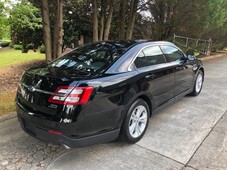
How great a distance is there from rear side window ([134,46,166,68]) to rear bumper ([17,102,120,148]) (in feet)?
3.68

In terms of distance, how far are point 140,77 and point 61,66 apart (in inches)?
46.0

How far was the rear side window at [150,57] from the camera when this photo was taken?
3.48m

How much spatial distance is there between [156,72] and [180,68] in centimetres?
100

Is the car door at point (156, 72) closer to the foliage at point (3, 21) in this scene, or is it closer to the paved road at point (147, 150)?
the paved road at point (147, 150)

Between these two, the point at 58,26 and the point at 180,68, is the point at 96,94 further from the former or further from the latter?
the point at 58,26

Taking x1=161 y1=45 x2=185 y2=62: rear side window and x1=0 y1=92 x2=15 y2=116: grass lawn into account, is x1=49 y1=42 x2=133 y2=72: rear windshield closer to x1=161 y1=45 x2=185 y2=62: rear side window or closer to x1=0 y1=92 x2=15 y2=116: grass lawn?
x1=161 y1=45 x2=185 y2=62: rear side window

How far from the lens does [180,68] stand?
14.7 ft

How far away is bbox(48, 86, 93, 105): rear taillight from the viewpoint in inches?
101

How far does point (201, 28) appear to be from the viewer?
39.9 feet

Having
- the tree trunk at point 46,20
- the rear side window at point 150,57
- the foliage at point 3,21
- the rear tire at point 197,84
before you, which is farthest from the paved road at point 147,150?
the tree trunk at point 46,20

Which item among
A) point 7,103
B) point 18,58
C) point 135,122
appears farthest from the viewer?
point 18,58

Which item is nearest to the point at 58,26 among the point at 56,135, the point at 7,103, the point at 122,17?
the point at 7,103

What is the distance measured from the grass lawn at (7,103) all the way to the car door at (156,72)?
2608 millimetres

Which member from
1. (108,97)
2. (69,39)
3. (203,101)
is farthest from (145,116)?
(69,39)
